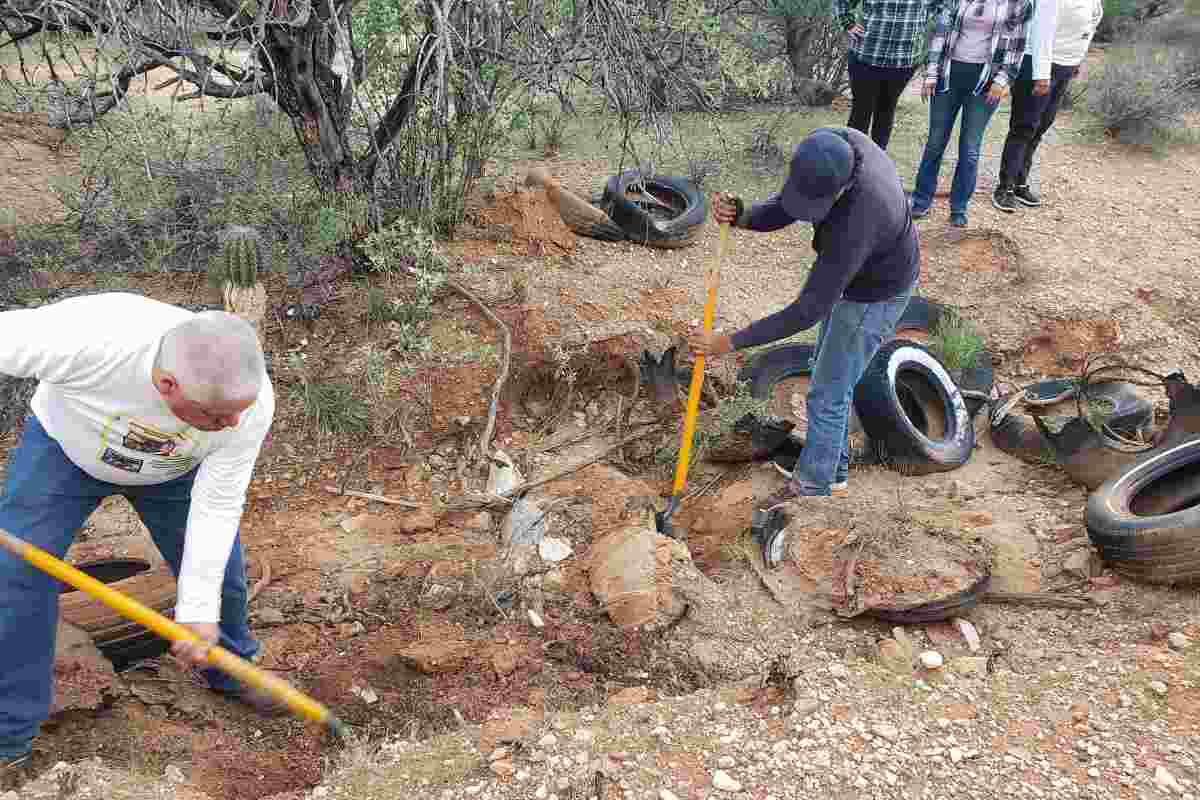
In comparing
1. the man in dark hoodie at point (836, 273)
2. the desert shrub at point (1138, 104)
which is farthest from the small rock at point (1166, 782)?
the desert shrub at point (1138, 104)

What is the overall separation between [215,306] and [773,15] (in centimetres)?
660

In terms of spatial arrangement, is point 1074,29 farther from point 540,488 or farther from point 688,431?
point 540,488

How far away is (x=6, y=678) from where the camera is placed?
256 centimetres

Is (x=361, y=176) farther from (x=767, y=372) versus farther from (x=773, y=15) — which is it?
(x=773, y=15)

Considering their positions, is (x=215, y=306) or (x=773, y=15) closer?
(x=215, y=306)

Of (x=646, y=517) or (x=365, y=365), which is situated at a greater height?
(x=365, y=365)

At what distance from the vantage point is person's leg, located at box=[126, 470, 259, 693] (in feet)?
9.00

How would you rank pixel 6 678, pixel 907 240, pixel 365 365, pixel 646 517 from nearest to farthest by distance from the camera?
pixel 6 678 < pixel 907 240 < pixel 646 517 < pixel 365 365

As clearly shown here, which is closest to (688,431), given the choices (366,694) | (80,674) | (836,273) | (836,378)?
(836,378)

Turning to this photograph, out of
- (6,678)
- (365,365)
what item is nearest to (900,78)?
(365,365)

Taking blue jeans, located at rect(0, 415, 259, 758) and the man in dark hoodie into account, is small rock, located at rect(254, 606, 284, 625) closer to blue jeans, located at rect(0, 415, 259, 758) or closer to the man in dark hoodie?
blue jeans, located at rect(0, 415, 259, 758)

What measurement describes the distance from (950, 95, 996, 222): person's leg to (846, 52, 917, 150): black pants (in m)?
0.50

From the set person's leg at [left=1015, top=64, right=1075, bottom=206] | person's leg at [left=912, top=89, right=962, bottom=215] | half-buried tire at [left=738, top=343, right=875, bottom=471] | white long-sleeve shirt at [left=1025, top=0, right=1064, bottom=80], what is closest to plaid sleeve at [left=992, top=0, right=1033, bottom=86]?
white long-sleeve shirt at [left=1025, top=0, right=1064, bottom=80]

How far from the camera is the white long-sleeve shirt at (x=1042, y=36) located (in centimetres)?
583
